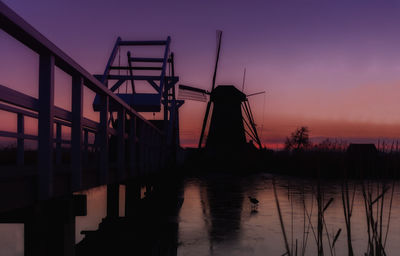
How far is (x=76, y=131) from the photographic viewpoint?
236 inches

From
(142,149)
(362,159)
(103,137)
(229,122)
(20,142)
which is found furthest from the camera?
(229,122)

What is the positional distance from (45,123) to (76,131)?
1163 millimetres

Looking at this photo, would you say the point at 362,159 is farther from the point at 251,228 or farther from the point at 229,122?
the point at 229,122

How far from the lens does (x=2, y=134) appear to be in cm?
399

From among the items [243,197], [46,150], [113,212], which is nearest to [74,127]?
[46,150]

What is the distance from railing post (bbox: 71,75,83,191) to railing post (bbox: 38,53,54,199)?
110cm

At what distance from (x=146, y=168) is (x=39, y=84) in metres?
9.45

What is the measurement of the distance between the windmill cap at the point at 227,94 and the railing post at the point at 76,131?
35664 mm

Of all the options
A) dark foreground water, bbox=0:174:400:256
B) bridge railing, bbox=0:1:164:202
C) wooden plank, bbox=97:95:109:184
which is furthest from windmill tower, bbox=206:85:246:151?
bridge railing, bbox=0:1:164:202

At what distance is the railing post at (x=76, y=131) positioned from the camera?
5957 millimetres

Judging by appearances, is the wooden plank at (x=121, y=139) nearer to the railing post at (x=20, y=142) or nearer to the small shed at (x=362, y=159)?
the small shed at (x=362, y=159)

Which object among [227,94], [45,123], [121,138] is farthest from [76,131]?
[227,94]

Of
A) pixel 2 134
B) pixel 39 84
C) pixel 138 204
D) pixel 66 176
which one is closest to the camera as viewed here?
pixel 2 134

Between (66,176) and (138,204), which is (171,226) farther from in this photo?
(66,176)
